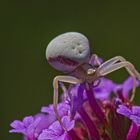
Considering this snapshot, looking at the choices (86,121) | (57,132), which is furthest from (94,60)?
Answer: (57,132)

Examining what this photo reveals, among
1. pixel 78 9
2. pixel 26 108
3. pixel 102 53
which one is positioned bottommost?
pixel 26 108

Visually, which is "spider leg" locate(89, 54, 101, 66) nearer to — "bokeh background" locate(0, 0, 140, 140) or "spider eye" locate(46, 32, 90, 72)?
"spider eye" locate(46, 32, 90, 72)

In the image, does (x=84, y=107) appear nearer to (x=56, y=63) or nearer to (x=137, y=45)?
(x=56, y=63)

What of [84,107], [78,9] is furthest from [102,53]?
[84,107]

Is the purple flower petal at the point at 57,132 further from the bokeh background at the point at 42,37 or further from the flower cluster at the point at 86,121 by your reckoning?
the bokeh background at the point at 42,37

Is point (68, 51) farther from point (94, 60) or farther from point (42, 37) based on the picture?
point (42, 37)
